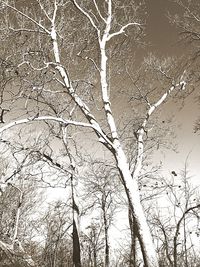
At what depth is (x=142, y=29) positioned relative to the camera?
1088 cm

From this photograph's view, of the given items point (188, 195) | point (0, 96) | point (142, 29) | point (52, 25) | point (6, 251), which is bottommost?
point (6, 251)

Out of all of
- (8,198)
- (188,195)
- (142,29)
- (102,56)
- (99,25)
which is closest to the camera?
(102,56)

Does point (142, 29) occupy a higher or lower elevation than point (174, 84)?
A: higher

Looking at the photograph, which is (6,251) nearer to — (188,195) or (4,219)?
(188,195)

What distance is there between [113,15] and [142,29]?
1.17m

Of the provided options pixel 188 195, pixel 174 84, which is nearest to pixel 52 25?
pixel 174 84

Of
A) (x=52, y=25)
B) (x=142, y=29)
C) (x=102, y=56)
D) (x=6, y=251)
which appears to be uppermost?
(x=142, y=29)

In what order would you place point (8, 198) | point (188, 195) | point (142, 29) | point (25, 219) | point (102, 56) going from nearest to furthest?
point (102, 56)
point (142, 29)
point (188, 195)
point (8, 198)
point (25, 219)

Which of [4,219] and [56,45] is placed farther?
[4,219]

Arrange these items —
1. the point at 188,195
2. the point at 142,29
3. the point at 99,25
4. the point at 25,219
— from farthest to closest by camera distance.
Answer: the point at 25,219
the point at 188,195
the point at 142,29
the point at 99,25

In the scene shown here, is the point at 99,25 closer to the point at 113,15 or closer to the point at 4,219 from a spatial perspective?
the point at 113,15

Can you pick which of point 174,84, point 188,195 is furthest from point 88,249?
point 174,84

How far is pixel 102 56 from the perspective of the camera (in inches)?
368

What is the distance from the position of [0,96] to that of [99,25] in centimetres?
563
